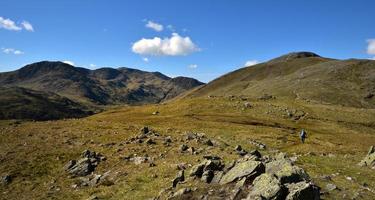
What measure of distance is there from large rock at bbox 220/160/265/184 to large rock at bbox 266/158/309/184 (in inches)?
34.1

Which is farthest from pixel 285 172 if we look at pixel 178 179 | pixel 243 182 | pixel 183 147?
pixel 183 147

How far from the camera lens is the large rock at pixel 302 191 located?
20430 mm

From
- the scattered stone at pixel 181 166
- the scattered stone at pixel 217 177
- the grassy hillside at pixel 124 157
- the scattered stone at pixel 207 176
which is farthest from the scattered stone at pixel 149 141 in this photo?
the scattered stone at pixel 217 177

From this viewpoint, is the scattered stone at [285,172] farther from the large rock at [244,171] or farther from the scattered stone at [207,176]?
the scattered stone at [207,176]

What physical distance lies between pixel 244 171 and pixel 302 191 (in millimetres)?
4190

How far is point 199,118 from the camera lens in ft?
298

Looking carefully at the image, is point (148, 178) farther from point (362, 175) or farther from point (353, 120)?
point (353, 120)

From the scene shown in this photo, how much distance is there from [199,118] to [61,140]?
4936 cm

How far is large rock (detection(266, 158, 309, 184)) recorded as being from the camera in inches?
885

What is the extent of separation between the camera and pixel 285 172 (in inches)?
901

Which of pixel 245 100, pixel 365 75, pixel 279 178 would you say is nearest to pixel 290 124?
pixel 245 100

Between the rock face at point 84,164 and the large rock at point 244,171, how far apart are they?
47.4ft

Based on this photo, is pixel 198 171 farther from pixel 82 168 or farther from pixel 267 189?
pixel 82 168

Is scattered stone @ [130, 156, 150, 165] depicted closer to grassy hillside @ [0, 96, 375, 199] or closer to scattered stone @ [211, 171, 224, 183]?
grassy hillside @ [0, 96, 375, 199]
